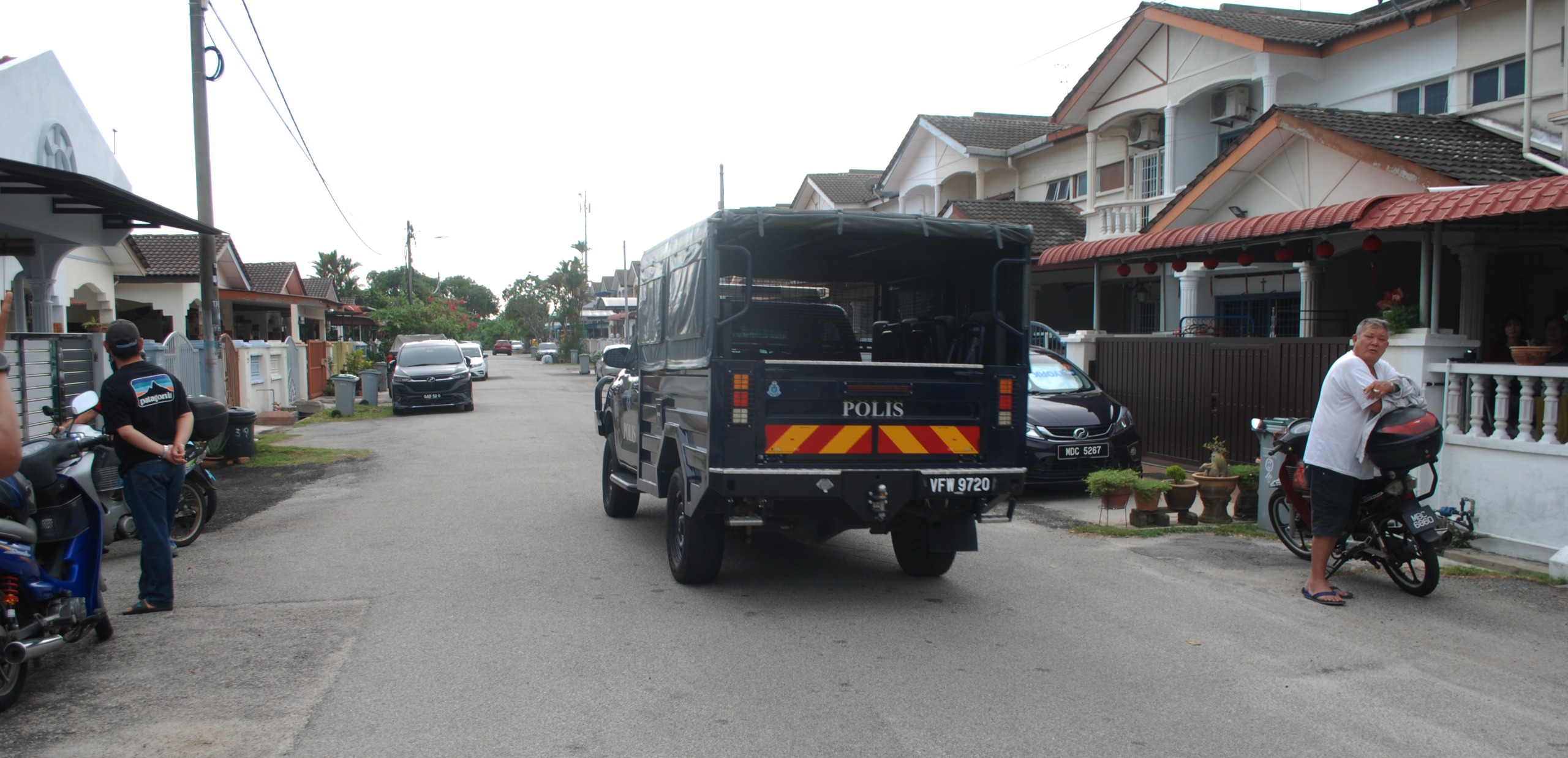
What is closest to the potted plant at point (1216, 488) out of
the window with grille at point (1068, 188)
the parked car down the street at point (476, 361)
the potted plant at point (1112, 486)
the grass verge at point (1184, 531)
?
the grass verge at point (1184, 531)

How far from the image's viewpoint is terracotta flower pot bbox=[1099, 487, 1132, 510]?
938 centimetres

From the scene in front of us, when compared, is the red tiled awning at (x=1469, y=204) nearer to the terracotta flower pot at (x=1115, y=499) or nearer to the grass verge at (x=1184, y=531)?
the grass verge at (x=1184, y=531)

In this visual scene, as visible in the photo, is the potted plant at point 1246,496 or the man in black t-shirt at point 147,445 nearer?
the man in black t-shirt at point 147,445

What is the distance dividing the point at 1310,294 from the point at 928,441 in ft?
37.3

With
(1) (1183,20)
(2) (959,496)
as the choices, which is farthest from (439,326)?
(2) (959,496)

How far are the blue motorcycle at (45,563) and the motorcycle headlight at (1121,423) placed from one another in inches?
354

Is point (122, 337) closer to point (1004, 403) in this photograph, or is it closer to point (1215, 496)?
point (1004, 403)

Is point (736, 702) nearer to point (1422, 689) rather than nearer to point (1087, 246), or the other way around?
point (1422, 689)

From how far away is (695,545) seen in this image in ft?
21.5

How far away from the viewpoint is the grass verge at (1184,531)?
8.77m

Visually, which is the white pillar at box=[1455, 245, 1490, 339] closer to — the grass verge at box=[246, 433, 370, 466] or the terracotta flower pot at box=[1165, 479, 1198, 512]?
the terracotta flower pot at box=[1165, 479, 1198, 512]

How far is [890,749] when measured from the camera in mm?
4043

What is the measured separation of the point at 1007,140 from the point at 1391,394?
23.1 meters

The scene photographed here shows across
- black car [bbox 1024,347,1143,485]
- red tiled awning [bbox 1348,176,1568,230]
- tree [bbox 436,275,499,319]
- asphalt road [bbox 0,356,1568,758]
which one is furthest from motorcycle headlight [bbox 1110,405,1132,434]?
tree [bbox 436,275,499,319]
